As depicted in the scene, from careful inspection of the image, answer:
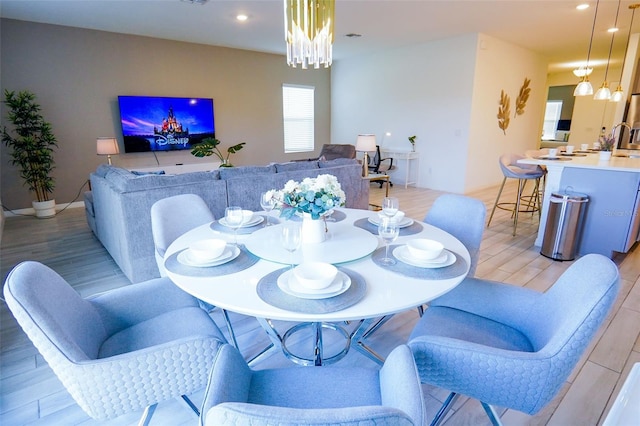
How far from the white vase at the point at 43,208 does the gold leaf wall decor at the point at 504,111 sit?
780 cm

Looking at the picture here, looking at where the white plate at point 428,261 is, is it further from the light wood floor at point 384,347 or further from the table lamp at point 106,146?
the table lamp at point 106,146

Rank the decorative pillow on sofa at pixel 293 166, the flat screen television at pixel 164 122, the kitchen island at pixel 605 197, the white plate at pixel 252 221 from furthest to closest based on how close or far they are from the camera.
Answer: the flat screen television at pixel 164 122, the decorative pillow on sofa at pixel 293 166, the kitchen island at pixel 605 197, the white plate at pixel 252 221

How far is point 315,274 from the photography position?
Result: 122cm

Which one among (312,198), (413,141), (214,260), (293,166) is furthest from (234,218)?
(413,141)

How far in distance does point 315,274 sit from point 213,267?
1.47 feet

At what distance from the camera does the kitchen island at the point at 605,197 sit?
2.97 m

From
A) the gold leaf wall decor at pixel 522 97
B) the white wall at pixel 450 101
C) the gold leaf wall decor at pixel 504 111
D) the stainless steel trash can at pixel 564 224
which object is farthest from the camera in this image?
the gold leaf wall decor at pixel 522 97

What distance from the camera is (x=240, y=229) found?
1.82m

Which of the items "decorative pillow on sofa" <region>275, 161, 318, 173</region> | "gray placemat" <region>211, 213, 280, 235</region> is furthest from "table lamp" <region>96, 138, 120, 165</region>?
"gray placemat" <region>211, 213, 280, 235</region>

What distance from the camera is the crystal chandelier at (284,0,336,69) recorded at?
1949 mm

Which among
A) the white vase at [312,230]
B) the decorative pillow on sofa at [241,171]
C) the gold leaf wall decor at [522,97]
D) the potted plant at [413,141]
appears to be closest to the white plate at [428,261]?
the white vase at [312,230]

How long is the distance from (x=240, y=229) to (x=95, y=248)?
8.84 feet

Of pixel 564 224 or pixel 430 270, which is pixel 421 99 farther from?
pixel 430 270

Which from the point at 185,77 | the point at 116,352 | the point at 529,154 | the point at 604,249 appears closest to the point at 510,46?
the point at 529,154
